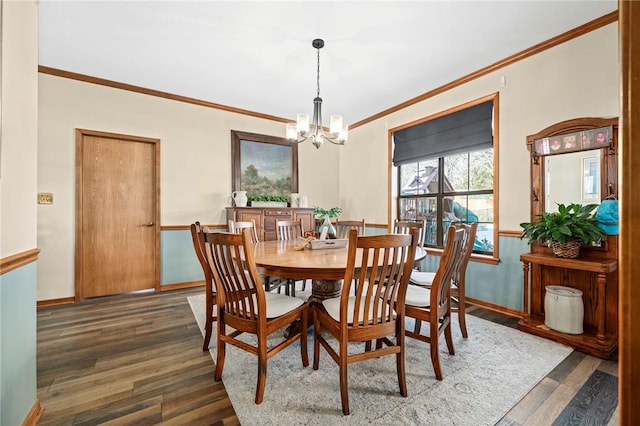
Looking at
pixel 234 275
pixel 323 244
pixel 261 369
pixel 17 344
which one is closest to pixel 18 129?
pixel 17 344

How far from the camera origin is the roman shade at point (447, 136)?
3209mm

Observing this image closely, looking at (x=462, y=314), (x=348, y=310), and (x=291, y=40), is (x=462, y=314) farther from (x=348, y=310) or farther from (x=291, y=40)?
(x=291, y=40)

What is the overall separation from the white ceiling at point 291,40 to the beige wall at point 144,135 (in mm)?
302

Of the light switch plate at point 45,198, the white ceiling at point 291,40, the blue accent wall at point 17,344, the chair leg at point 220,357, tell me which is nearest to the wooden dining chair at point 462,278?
the chair leg at point 220,357

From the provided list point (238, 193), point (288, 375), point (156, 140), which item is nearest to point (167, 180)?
point (156, 140)

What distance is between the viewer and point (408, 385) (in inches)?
68.1

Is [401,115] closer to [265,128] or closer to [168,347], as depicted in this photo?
[265,128]

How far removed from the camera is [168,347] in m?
2.24

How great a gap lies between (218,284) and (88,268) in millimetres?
2796

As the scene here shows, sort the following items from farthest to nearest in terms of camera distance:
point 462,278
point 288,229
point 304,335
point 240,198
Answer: point 240,198 < point 288,229 < point 462,278 < point 304,335

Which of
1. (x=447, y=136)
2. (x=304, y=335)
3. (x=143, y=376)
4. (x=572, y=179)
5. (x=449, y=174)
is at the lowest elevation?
(x=143, y=376)

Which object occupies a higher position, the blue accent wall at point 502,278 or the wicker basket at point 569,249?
the wicker basket at point 569,249

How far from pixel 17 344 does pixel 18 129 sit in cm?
101

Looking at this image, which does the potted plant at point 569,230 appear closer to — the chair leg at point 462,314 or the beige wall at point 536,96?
the beige wall at point 536,96
